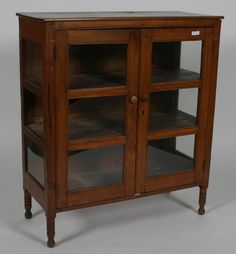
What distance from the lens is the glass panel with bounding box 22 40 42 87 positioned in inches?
122

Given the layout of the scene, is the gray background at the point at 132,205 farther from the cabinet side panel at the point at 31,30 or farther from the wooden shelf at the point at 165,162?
the cabinet side panel at the point at 31,30

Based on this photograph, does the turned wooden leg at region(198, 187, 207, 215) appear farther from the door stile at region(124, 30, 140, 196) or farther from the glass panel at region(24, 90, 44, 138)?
the glass panel at region(24, 90, 44, 138)

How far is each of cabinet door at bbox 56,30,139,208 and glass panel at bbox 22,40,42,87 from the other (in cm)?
15

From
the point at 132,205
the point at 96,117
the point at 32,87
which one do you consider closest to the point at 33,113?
the point at 32,87

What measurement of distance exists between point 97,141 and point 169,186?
57 centimetres

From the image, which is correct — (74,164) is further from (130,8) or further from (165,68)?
(130,8)

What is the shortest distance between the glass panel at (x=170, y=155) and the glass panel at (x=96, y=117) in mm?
250

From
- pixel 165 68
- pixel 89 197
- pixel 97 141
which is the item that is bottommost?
pixel 89 197

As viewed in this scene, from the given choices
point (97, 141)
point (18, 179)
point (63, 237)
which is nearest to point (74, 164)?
point (97, 141)

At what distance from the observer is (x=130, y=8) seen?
453 centimetres

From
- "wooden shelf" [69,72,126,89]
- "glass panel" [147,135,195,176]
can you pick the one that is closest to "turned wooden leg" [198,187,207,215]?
"glass panel" [147,135,195,176]

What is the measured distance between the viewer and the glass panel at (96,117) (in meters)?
3.20

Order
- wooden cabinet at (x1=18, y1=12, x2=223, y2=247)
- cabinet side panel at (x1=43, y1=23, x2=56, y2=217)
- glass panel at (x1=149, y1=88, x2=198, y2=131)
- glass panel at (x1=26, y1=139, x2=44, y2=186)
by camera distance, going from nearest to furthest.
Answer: cabinet side panel at (x1=43, y1=23, x2=56, y2=217)
wooden cabinet at (x1=18, y1=12, x2=223, y2=247)
glass panel at (x1=26, y1=139, x2=44, y2=186)
glass panel at (x1=149, y1=88, x2=198, y2=131)

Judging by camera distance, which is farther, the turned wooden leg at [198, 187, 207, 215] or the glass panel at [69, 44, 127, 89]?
the turned wooden leg at [198, 187, 207, 215]
